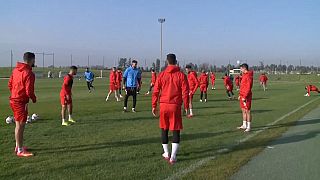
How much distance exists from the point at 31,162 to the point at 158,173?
7.41 feet

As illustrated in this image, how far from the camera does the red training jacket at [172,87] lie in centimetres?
707

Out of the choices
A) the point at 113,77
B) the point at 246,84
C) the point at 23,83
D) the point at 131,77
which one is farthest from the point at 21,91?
the point at 113,77

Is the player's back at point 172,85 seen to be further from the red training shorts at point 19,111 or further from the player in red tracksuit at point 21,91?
the red training shorts at point 19,111

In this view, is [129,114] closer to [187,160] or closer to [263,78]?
[187,160]

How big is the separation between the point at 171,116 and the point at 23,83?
278cm

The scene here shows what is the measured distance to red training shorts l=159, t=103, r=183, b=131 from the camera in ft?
23.0

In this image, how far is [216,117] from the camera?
46.1 ft

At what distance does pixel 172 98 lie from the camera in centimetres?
705

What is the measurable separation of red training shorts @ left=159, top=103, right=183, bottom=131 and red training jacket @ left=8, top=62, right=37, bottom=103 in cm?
240

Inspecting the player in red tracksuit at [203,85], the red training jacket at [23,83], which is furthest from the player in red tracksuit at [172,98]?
the player in red tracksuit at [203,85]

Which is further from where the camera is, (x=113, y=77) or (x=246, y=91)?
(x=113, y=77)

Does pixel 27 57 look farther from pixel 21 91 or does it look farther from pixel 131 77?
pixel 131 77

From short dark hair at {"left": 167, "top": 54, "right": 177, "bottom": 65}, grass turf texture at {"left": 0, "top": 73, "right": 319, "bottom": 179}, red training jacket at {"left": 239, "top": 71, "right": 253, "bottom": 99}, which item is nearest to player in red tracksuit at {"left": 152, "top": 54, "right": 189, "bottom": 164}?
short dark hair at {"left": 167, "top": 54, "right": 177, "bottom": 65}

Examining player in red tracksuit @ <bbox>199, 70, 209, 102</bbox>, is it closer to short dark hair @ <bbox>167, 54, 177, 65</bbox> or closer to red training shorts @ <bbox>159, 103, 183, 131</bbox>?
short dark hair @ <bbox>167, 54, 177, 65</bbox>
